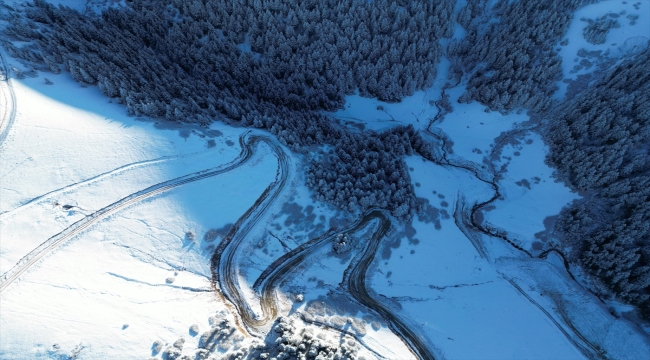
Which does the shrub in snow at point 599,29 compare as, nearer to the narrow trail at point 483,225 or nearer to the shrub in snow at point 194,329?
the narrow trail at point 483,225

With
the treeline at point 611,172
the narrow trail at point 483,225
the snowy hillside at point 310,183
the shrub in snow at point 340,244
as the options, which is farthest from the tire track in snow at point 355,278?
the treeline at point 611,172

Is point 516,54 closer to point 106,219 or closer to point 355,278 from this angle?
point 355,278

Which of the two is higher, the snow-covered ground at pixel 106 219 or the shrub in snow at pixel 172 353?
the snow-covered ground at pixel 106 219

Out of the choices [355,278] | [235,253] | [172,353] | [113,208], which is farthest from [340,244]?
[113,208]

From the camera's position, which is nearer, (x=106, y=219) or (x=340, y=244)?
(x=106, y=219)

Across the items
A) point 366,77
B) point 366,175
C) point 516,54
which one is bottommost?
point 366,175

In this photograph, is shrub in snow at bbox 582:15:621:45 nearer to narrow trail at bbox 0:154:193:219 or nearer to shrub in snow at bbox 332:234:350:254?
shrub in snow at bbox 332:234:350:254

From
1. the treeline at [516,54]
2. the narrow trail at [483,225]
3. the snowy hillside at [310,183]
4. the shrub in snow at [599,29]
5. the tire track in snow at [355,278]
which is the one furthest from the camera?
the shrub in snow at [599,29]

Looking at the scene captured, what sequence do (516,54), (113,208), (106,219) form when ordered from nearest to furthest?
(106,219) → (113,208) → (516,54)
